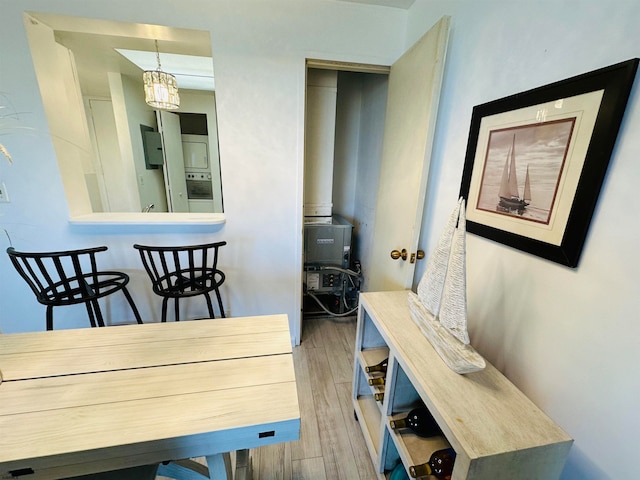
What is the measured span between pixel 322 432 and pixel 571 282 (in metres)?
1.41

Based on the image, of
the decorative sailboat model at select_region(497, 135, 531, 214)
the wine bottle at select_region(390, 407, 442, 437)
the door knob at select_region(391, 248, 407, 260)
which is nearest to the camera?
the decorative sailboat model at select_region(497, 135, 531, 214)

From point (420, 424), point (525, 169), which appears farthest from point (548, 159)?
point (420, 424)

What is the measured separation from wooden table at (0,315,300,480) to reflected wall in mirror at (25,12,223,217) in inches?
52.2

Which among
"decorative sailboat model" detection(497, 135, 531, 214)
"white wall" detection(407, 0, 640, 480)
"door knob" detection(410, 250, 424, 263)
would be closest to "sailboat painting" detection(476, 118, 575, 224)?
"decorative sailboat model" detection(497, 135, 531, 214)

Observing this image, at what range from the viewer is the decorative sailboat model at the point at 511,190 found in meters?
0.91

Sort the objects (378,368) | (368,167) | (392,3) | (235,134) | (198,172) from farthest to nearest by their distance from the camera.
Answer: (198,172) → (368,167) → (235,134) → (392,3) → (378,368)

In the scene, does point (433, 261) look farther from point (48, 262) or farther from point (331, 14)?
point (48, 262)

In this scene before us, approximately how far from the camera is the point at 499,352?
1.05 metres

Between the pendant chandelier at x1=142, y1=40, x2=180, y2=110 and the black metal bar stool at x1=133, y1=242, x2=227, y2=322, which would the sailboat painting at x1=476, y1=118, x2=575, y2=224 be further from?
the pendant chandelier at x1=142, y1=40, x2=180, y2=110

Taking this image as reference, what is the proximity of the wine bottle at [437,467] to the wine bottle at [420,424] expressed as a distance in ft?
0.41

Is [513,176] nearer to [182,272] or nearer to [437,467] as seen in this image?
[437,467]

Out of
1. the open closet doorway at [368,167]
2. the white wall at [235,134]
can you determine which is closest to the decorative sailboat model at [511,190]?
the open closet doorway at [368,167]

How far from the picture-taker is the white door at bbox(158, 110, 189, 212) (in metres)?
3.67

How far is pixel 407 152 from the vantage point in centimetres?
152
